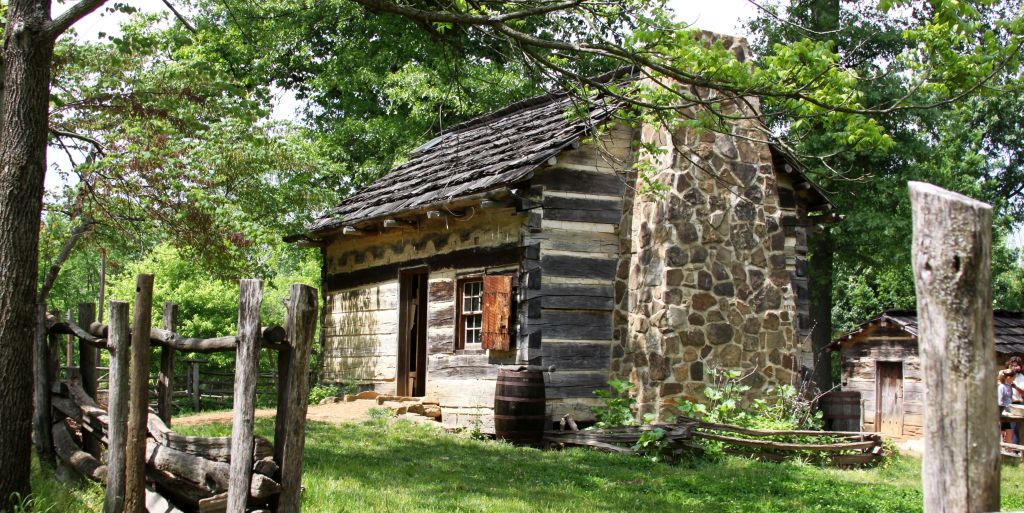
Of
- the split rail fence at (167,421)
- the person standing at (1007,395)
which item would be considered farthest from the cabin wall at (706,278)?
the split rail fence at (167,421)

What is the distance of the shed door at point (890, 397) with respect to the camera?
20766 millimetres

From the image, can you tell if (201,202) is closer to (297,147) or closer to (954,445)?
(297,147)

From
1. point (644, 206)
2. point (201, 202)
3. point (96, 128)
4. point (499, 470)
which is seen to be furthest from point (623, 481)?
point (96, 128)

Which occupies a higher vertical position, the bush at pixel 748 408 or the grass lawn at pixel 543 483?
the bush at pixel 748 408

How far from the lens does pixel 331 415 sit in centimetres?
1456

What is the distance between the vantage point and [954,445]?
3.22 m

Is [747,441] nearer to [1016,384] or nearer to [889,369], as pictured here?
[1016,384]

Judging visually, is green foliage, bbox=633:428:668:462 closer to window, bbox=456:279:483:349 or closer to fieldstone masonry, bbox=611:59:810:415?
fieldstone masonry, bbox=611:59:810:415

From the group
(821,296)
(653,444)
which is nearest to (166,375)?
(653,444)

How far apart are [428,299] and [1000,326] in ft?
38.5

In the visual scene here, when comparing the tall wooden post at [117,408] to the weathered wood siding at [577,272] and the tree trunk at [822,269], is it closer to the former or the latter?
the weathered wood siding at [577,272]

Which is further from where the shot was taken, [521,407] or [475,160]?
[475,160]

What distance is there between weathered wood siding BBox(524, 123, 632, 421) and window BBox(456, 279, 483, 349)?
1.45 m

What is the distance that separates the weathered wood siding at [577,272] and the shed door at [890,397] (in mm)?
10259
